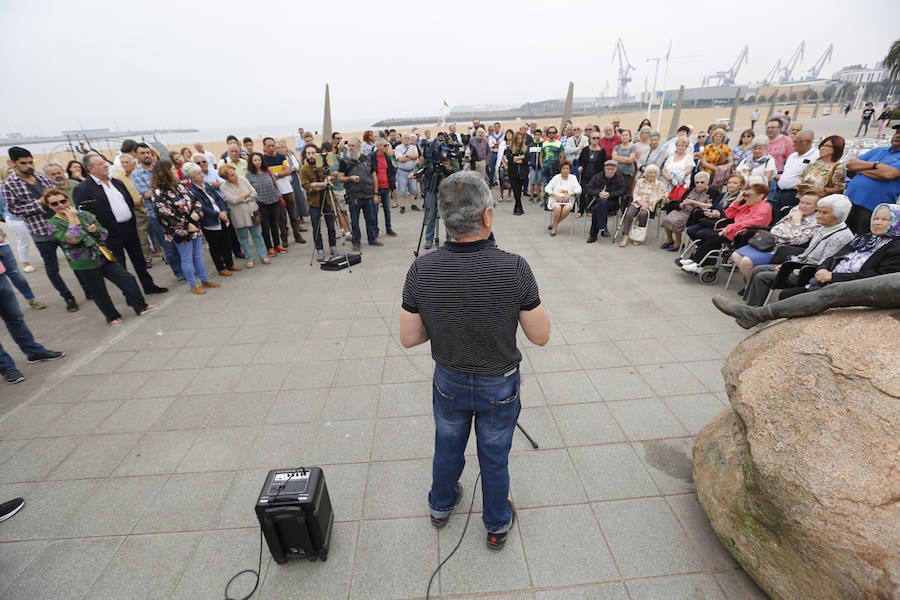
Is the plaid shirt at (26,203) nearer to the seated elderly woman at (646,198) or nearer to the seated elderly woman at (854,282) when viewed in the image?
the seated elderly woman at (854,282)

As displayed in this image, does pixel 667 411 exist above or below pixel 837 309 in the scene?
below

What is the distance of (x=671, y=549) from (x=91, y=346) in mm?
6108

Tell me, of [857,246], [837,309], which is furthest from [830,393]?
[857,246]

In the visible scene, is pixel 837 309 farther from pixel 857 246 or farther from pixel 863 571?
pixel 857 246

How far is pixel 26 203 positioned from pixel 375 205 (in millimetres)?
4893

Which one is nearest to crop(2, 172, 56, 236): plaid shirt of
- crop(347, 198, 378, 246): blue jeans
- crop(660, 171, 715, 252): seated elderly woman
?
crop(347, 198, 378, 246): blue jeans

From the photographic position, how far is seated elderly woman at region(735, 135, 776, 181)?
646cm

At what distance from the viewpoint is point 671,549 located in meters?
2.23

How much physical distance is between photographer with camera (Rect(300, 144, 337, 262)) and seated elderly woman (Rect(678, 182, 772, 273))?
5.89 metres

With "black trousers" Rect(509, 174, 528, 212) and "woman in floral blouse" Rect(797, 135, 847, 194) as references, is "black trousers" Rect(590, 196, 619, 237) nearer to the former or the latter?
"black trousers" Rect(509, 174, 528, 212)

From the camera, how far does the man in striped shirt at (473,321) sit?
1.70m

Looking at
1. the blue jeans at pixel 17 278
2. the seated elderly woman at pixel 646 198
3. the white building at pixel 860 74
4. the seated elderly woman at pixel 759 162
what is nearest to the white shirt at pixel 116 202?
the blue jeans at pixel 17 278

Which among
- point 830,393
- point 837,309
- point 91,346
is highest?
point 837,309

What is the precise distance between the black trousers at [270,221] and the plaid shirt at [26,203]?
283 cm
